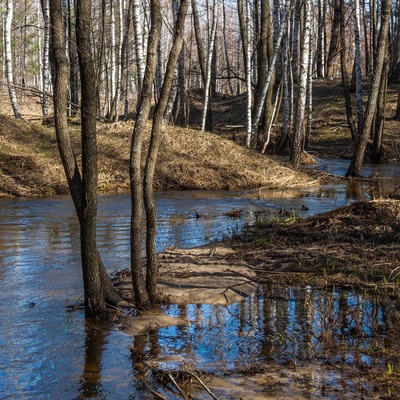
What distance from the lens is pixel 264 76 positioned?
862 inches

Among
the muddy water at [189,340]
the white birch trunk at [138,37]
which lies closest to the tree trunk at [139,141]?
the muddy water at [189,340]

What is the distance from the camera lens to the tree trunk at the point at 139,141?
220 inches

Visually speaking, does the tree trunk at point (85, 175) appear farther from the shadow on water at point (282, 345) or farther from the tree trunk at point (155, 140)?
the shadow on water at point (282, 345)

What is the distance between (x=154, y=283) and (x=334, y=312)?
1.77 metres

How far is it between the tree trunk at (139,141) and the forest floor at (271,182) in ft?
5.67

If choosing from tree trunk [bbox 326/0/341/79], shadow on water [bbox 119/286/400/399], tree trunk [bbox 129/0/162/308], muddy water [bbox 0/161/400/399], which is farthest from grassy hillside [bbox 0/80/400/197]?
tree trunk [bbox 326/0/341/79]

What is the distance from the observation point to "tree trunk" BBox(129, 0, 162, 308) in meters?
5.59

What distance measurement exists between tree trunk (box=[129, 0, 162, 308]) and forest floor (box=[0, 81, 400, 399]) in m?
1.73

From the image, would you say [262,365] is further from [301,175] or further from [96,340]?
[301,175]

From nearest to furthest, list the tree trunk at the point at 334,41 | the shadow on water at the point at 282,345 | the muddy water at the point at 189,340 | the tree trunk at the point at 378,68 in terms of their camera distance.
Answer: the shadow on water at the point at 282,345
the muddy water at the point at 189,340
the tree trunk at the point at 378,68
the tree trunk at the point at 334,41

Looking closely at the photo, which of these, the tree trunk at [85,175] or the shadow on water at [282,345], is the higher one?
the tree trunk at [85,175]

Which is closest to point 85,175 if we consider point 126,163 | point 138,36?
point 138,36

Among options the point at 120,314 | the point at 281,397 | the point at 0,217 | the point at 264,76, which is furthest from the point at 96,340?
the point at 264,76

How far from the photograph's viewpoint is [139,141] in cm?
572
